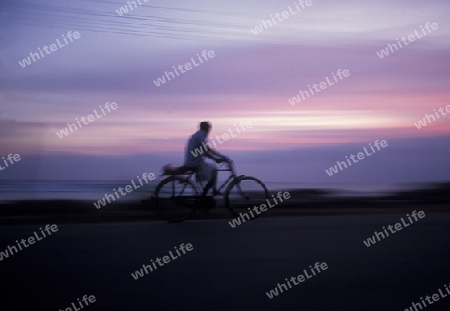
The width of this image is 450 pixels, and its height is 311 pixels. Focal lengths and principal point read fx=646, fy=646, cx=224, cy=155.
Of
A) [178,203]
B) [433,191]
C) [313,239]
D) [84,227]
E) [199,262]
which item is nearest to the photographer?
[199,262]

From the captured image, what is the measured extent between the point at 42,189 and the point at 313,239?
31.9ft

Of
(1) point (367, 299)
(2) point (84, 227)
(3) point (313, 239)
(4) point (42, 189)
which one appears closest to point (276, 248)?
(3) point (313, 239)

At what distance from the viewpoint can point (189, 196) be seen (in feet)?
43.8

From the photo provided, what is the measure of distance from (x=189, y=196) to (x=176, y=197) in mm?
274

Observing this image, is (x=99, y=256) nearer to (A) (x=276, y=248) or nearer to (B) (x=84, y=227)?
(A) (x=276, y=248)

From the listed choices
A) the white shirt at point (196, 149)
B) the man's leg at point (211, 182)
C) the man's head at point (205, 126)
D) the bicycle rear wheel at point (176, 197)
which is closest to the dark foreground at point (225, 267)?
the bicycle rear wheel at point (176, 197)

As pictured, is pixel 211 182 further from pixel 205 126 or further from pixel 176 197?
pixel 205 126

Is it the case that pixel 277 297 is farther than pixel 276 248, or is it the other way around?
pixel 276 248

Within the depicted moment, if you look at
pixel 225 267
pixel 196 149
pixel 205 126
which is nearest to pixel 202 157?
pixel 196 149

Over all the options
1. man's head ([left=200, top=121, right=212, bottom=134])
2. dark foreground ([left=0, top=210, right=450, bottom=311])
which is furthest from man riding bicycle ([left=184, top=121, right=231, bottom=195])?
dark foreground ([left=0, top=210, right=450, bottom=311])

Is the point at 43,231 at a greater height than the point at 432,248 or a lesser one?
greater

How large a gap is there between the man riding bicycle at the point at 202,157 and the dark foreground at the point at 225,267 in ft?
4.03

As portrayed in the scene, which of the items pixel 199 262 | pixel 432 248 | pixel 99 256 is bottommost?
pixel 432 248

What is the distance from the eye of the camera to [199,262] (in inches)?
338
